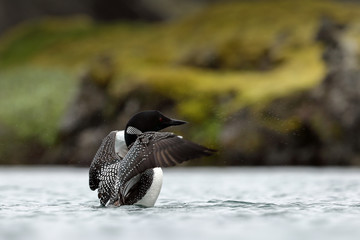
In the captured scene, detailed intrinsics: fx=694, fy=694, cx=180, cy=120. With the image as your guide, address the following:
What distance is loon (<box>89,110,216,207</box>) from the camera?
9.22m

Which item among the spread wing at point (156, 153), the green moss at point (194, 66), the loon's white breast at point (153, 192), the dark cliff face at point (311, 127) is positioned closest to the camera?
the spread wing at point (156, 153)

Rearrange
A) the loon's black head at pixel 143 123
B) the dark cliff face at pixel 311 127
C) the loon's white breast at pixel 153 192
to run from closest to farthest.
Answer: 1. the loon's white breast at pixel 153 192
2. the loon's black head at pixel 143 123
3. the dark cliff face at pixel 311 127

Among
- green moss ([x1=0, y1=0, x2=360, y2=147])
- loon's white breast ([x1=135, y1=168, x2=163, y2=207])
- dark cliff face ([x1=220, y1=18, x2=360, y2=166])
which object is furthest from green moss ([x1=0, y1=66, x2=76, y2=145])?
loon's white breast ([x1=135, y1=168, x2=163, y2=207])

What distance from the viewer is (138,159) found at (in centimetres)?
953

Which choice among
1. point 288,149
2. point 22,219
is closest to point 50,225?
point 22,219

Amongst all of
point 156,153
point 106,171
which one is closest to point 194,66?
point 106,171

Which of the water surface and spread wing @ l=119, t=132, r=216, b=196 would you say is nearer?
the water surface

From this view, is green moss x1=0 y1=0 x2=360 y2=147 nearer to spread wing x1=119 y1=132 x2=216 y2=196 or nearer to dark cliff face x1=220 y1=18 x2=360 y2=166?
dark cliff face x1=220 y1=18 x2=360 y2=166

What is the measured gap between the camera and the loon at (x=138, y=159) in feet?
30.2

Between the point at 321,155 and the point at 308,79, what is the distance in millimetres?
4331

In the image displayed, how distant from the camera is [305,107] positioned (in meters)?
27.2

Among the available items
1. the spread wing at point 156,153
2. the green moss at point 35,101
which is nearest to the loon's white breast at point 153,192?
the spread wing at point 156,153

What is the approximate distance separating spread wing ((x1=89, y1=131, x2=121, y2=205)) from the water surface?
0.30m

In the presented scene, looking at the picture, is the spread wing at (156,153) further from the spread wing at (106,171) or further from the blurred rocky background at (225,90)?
the blurred rocky background at (225,90)
